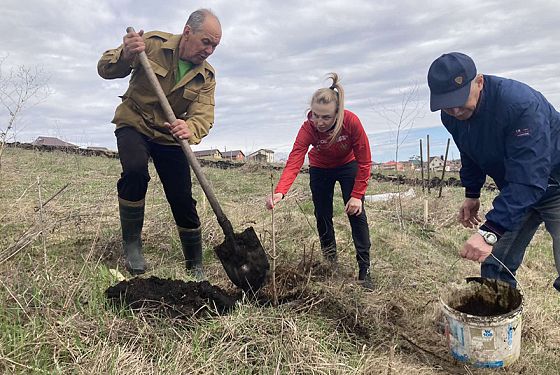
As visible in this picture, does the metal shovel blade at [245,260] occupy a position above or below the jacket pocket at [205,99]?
below

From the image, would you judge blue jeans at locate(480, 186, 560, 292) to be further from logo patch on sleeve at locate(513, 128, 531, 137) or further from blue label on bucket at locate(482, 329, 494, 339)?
blue label on bucket at locate(482, 329, 494, 339)

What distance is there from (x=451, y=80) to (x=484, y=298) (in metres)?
1.31

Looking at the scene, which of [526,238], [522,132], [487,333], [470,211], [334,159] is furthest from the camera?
[334,159]

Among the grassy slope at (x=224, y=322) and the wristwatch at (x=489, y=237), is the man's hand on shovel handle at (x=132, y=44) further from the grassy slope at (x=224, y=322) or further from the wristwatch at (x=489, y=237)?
the wristwatch at (x=489, y=237)

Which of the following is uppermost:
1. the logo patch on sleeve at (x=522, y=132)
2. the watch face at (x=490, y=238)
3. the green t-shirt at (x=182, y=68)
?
the green t-shirt at (x=182, y=68)

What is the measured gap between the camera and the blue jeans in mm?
2723

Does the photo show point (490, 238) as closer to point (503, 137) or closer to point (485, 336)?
point (485, 336)

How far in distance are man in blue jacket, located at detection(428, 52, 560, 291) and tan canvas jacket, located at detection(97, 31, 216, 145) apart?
1685 mm

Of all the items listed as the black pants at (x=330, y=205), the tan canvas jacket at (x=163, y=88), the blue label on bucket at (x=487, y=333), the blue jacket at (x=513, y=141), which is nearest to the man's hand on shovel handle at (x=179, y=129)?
the tan canvas jacket at (x=163, y=88)

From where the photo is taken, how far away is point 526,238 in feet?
9.69

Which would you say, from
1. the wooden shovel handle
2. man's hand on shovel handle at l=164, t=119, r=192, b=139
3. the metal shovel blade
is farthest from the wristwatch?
man's hand on shovel handle at l=164, t=119, r=192, b=139

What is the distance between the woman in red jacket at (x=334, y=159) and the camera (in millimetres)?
3330

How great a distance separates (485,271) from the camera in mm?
3039

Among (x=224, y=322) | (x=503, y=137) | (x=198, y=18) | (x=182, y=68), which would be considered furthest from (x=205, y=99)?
(x=503, y=137)
